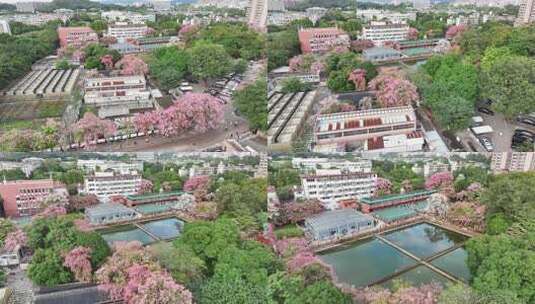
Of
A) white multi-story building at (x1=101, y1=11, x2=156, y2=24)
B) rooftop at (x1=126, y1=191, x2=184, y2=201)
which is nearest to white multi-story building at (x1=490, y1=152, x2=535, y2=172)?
rooftop at (x1=126, y1=191, x2=184, y2=201)

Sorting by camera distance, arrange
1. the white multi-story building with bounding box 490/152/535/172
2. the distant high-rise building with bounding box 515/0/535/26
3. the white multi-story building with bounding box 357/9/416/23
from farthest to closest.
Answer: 1. the distant high-rise building with bounding box 515/0/535/26
2. the white multi-story building with bounding box 357/9/416/23
3. the white multi-story building with bounding box 490/152/535/172

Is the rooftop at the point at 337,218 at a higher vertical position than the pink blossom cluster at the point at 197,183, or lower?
lower

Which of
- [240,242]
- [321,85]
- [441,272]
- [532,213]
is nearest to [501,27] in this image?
[532,213]

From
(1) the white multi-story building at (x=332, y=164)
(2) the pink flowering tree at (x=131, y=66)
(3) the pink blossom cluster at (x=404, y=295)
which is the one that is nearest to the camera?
(3) the pink blossom cluster at (x=404, y=295)

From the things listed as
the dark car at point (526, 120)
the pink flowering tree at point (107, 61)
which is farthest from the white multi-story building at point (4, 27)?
the dark car at point (526, 120)

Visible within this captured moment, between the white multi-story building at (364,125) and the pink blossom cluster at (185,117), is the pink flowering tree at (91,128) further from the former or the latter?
the white multi-story building at (364,125)

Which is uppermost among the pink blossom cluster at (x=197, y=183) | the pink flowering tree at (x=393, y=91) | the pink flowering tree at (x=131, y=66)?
the pink flowering tree at (x=131, y=66)

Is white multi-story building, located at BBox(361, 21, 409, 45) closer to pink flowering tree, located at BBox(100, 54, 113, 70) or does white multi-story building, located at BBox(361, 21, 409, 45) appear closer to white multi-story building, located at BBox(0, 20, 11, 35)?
pink flowering tree, located at BBox(100, 54, 113, 70)

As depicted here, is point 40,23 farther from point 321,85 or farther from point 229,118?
point 321,85

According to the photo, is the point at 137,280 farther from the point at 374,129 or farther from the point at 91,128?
the point at 374,129
